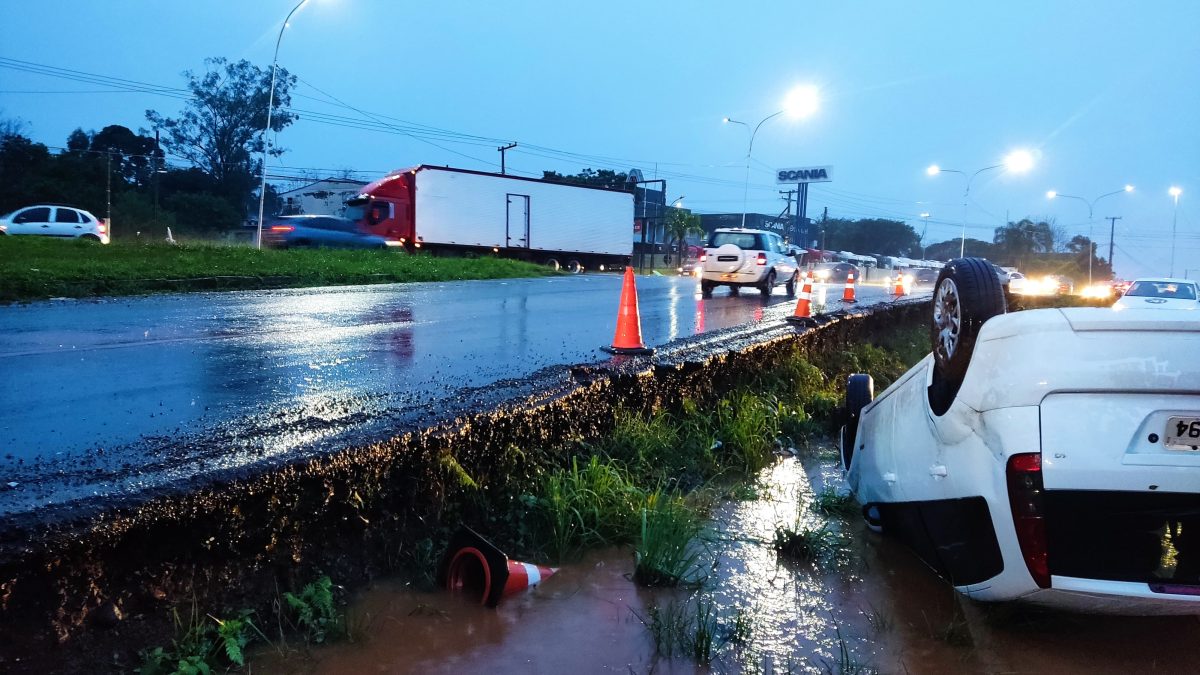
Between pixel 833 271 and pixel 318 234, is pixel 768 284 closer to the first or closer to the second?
pixel 318 234

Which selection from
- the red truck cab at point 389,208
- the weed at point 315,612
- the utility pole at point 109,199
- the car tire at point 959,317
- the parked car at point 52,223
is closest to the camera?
the weed at point 315,612

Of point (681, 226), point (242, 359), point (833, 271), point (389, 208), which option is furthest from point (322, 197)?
point (242, 359)

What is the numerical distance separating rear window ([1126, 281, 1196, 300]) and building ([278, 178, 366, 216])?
42052 millimetres

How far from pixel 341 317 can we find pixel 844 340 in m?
6.03

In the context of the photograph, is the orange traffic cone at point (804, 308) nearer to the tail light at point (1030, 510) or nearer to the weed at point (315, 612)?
the tail light at point (1030, 510)

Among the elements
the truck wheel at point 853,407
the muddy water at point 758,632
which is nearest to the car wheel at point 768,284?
the truck wheel at point 853,407

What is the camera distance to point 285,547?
114 inches

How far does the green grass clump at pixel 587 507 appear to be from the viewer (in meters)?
3.77

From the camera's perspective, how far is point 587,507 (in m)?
3.93

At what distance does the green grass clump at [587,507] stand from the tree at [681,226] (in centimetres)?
5826

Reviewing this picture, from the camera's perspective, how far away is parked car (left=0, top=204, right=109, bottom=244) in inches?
927

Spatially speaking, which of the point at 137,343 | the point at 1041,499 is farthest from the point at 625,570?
the point at 137,343

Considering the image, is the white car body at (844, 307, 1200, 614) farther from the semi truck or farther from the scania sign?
the scania sign

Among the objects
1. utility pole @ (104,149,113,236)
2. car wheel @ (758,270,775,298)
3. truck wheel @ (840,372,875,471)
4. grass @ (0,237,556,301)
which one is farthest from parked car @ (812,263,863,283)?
truck wheel @ (840,372,875,471)
